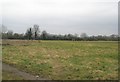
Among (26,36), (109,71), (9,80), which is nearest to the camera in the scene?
(9,80)

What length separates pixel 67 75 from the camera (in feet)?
47.1

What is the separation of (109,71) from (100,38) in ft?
231

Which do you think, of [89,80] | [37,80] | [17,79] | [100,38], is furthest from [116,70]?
[100,38]

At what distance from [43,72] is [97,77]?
10.7ft

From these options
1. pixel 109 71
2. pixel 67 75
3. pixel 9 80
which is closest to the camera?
pixel 9 80

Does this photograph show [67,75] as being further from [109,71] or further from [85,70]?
[109,71]

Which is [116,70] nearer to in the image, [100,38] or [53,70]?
[53,70]

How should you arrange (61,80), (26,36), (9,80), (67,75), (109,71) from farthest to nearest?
(26,36) < (109,71) < (67,75) < (61,80) < (9,80)

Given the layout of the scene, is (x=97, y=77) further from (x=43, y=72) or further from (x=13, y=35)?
(x=13, y=35)

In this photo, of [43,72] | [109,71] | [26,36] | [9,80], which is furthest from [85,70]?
[26,36]

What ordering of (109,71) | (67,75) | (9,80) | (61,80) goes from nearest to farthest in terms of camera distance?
(9,80) → (61,80) → (67,75) → (109,71)

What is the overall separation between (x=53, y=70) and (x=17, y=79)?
397cm

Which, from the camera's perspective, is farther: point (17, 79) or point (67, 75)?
point (67, 75)

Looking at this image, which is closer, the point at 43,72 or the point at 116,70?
the point at 43,72
